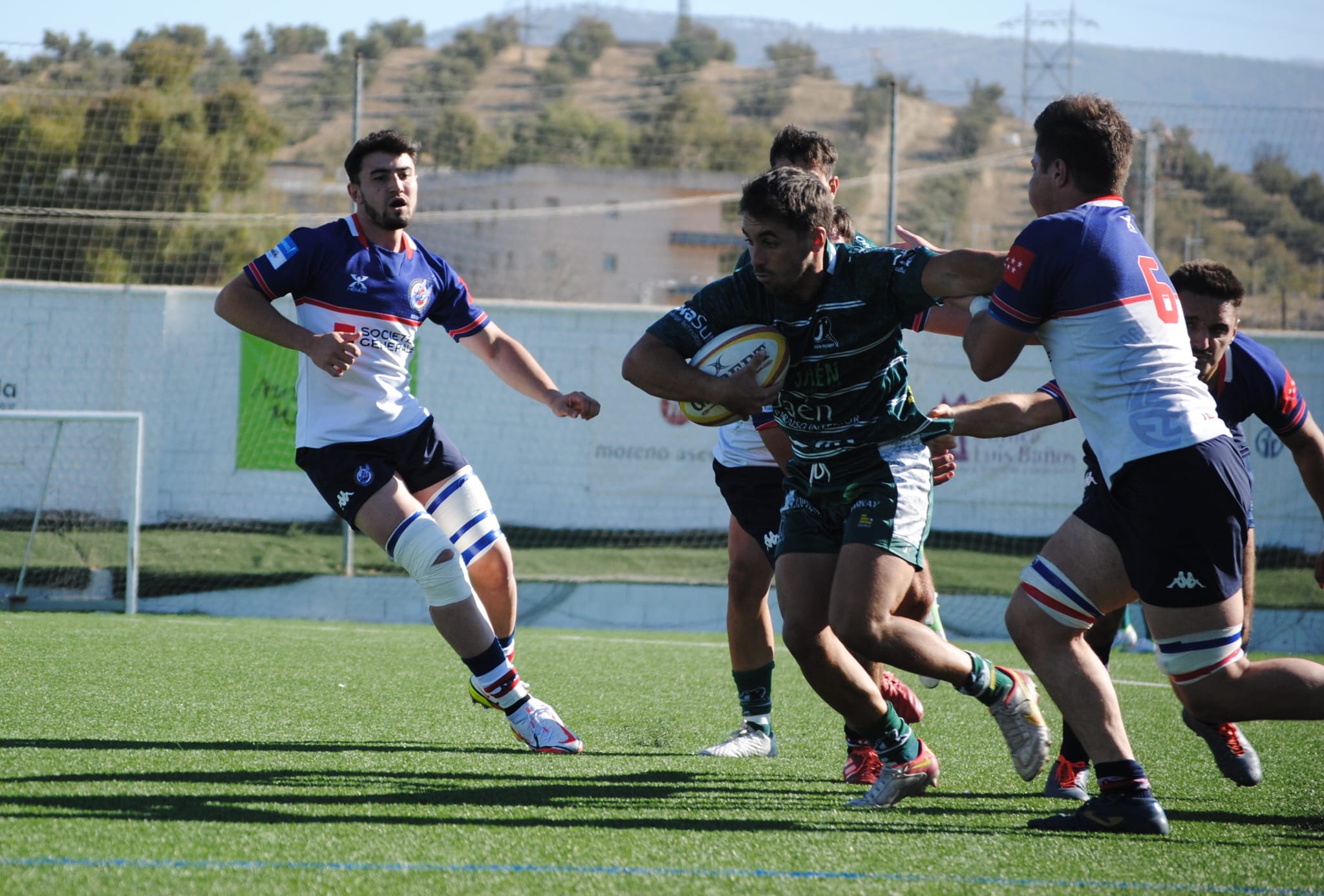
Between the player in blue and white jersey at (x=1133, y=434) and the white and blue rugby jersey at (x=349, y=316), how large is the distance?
2361 millimetres

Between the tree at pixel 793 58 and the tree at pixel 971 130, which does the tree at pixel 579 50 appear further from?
the tree at pixel 971 130

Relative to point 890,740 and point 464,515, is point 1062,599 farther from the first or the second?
point 464,515

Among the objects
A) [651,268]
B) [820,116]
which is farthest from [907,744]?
[820,116]

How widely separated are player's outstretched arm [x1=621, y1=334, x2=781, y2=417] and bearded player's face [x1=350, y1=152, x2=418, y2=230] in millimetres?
1609

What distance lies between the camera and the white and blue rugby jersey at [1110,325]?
3.53m

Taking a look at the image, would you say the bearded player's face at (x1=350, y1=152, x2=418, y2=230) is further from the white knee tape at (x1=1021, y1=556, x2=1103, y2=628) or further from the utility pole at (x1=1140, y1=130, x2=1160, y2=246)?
the utility pole at (x1=1140, y1=130, x2=1160, y2=246)

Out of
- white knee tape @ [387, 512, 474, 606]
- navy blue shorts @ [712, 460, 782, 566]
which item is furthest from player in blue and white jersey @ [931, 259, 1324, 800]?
white knee tape @ [387, 512, 474, 606]

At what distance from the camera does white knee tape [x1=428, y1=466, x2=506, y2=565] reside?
203 inches

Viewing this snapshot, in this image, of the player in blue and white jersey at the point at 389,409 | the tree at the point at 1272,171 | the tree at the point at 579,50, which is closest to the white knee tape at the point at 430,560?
the player in blue and white jersey at the point at 389,409

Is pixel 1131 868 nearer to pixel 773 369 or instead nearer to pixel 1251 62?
pixel 773 369

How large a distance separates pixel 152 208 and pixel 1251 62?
366ft

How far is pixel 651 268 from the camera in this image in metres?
46.0

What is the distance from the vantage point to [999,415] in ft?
13.8

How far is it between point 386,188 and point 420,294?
44 cm
